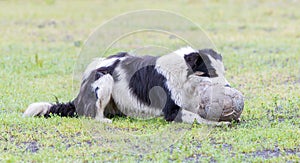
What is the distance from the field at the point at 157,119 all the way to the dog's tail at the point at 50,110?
229 mm

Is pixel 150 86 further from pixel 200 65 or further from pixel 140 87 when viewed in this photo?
pixel 200 65

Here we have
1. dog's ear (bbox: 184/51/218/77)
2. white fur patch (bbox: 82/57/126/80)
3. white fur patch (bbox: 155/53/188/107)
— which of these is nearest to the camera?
dog's ear (bbox: 184/51/218/77)

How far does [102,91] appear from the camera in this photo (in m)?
8.05

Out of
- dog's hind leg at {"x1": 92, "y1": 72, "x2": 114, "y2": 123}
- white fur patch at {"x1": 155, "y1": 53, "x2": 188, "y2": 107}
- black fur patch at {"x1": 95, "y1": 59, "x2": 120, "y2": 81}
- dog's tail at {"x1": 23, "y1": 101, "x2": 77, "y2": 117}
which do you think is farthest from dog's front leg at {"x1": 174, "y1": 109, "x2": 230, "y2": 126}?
dog's tail at {"x1": 23, "y1": 101, "x2": 77, "y2": 117}

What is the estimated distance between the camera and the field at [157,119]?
6.63 metres

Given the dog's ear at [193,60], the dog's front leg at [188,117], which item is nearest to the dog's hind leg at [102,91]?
the dog's front leg at [188,117]

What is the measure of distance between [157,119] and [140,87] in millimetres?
489

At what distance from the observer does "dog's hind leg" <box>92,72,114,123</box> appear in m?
8.05

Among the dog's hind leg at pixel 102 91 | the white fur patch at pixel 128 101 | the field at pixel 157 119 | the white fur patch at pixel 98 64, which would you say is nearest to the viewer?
the field at pixel 157 119

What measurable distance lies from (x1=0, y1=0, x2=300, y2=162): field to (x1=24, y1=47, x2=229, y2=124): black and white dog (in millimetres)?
219

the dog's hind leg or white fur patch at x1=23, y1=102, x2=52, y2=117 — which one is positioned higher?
the dog's hind leg

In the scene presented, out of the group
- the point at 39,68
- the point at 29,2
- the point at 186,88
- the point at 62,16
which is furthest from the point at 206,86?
the point at 29,2

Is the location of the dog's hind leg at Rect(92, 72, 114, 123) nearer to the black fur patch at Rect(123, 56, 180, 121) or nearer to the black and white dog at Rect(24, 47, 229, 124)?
the black and white dog at Rect(24, 47, 229, 124)

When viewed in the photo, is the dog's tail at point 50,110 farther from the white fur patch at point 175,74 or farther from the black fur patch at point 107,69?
the white fur patch at point 175,74
